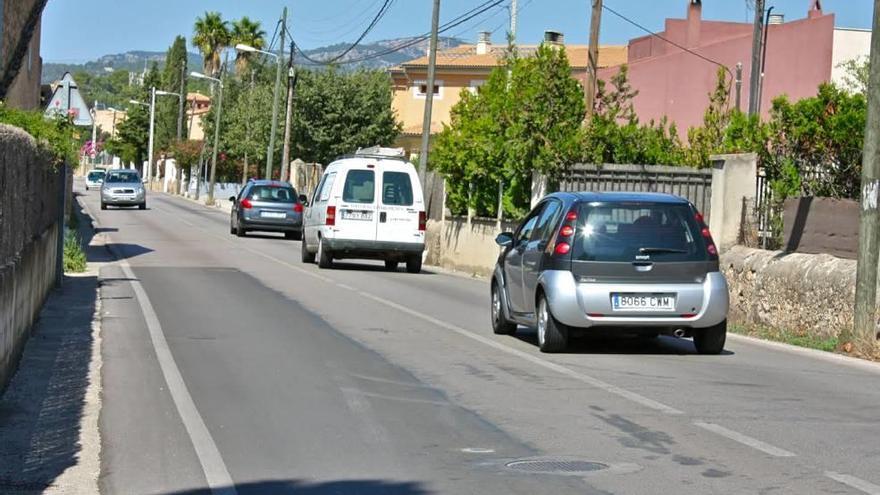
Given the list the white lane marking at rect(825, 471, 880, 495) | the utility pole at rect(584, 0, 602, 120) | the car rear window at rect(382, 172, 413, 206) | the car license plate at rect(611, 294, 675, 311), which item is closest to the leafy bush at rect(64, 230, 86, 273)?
the car rear window at rect(382, 172, 413, 206)

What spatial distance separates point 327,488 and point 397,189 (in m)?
20.3

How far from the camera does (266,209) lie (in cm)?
4109

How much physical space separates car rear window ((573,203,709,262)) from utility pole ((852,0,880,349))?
94.6 inches

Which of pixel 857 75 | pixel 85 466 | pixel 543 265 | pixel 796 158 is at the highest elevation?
pixel 857 75

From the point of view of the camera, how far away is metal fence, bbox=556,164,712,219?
948 inches

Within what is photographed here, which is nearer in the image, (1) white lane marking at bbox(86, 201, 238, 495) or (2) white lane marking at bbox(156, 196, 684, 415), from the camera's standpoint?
(1) white lane marking at bbox(86, 201, 238, 495)

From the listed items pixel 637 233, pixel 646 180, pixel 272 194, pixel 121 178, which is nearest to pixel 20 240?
pixel 637 233

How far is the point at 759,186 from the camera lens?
66.7 feet

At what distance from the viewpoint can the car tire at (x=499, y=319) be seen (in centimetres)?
1563

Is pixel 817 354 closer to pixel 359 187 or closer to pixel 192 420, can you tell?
pixel 192 420

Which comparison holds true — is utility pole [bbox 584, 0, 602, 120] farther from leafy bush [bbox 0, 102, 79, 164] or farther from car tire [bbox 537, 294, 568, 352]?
car tire [bbox 537, 294, 568, 352]

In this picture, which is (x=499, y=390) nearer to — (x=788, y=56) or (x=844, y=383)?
(x=844, y=383)

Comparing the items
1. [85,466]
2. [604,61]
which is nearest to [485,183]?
[85,466]

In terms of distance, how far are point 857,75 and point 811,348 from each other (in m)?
27.0
